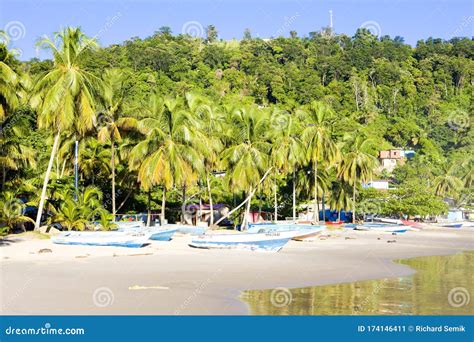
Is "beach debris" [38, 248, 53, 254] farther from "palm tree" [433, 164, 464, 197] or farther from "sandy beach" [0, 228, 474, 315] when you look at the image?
"palm tree" [433, 164, 464, 197]

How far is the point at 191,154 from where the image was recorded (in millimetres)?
38375

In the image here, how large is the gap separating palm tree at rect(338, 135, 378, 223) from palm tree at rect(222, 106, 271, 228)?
14748 mm

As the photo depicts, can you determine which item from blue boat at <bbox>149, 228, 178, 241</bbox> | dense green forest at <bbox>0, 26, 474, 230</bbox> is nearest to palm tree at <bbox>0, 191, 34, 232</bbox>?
dense green forest at <bbox>0, 26, 474, 230</bbox>

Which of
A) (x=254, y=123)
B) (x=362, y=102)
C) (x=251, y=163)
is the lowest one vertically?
(x=251, y=163)

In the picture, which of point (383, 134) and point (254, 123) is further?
point (383, 134)

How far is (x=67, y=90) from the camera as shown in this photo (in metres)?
30.5

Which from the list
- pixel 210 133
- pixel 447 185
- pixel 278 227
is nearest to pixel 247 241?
pixel 278 227

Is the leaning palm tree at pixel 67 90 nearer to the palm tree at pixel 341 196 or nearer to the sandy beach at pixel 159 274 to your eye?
the sandy beach at pixel 159 274

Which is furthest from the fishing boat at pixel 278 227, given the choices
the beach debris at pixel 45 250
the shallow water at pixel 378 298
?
the shallow water at pixel 378 298

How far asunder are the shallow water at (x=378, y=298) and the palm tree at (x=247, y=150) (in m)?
20.7

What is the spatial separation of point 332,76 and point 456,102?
997 inches
